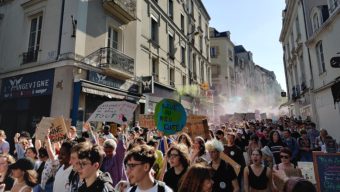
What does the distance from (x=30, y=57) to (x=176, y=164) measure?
39.8 ft

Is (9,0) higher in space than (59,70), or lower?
higher

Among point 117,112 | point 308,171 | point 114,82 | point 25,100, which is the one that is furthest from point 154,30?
point 308,171

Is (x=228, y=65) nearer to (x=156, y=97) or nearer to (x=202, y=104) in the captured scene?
(x=202, y=104)

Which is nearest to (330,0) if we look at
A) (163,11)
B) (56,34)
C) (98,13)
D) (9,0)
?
(163,11)

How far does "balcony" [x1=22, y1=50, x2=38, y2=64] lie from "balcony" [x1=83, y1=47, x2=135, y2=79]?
3018 millimetres

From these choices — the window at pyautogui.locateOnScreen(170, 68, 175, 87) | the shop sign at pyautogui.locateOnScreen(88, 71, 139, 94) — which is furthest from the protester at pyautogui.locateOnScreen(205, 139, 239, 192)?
the window at pyautogui.locateOnScreen(170, 68, 175, 87)

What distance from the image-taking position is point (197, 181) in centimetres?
221

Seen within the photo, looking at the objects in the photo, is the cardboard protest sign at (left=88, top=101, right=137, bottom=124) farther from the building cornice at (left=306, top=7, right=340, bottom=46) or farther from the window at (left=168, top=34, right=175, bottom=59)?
the window at (left=168, top=34, right=175, bottom=59)

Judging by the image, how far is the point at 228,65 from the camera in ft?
130

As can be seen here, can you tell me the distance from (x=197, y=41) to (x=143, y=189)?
1029 inches

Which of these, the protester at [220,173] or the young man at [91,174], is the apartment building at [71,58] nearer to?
the protester at [220,173]

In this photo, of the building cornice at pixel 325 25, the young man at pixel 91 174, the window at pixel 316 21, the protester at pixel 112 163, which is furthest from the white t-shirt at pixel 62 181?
the window at pixel 316 21

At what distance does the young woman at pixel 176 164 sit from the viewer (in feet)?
10.6

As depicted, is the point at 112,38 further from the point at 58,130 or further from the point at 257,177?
the point at 257,177
